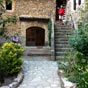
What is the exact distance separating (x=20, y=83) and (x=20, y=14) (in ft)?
35.6

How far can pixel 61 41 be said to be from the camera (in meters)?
16.7

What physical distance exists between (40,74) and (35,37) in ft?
33.8

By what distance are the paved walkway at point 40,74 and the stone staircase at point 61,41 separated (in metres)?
1.09

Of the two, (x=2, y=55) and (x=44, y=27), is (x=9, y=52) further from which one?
(x=44, y=27)

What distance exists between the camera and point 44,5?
20.9 metres

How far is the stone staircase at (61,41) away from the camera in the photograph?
15516 mm

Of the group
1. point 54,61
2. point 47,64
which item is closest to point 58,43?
point 54,61

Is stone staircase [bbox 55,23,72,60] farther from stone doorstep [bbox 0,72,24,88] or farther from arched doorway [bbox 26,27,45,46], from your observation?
stone doorstep [bbox 0,72,24,88]

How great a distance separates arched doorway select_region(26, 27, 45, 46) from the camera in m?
21.5

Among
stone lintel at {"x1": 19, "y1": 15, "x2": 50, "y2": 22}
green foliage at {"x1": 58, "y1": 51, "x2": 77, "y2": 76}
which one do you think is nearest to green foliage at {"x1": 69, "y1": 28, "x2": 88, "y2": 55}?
green foliage at {"x1": 58, "y1": 51, "x2": 77, "y2": 76}

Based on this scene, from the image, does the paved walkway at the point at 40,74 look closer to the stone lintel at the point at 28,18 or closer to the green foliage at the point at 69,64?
the green foliage at the point at 69,64

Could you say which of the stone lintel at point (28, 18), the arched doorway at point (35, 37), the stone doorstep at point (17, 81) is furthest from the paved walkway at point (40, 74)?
the arched doorway at point (35, 37)

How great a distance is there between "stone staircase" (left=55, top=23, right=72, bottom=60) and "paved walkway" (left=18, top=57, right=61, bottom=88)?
1.09 meters

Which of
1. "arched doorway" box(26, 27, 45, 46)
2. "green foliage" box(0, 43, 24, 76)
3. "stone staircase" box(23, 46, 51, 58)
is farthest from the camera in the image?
"arched doorway" box(26, 27, 45, 46)
